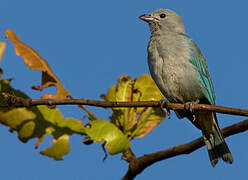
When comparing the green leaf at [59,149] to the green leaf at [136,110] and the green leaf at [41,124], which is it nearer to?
the green leaf at [41,124]

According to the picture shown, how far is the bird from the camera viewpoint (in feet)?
18.1

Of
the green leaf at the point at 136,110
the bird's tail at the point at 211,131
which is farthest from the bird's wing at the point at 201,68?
the green leaf at the point at 136,110

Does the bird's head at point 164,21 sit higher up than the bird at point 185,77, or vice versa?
the bird's head at point 164,21

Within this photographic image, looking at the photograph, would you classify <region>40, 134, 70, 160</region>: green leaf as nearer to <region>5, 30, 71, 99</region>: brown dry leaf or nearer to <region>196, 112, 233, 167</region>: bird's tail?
<region>5, 30, 71, 99</region>: brown dry leaf

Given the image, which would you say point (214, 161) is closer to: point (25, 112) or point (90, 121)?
point (90, 121)

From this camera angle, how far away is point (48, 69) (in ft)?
9.05

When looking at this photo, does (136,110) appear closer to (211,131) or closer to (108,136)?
(108,136)

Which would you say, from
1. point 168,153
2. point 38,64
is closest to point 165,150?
point 168,153

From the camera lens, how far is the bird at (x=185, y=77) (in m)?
5.53

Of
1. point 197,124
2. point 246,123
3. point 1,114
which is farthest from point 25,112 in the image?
point 197,124

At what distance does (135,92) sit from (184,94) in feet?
8.55

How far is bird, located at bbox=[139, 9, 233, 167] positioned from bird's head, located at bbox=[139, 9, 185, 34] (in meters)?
0.20

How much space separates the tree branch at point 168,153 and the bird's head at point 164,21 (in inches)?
157

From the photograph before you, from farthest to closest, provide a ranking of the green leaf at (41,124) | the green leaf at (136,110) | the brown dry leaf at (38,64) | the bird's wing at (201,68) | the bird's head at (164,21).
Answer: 1. the bird's head at (164,21)
2. the bird's wing at (201,68)
3. the green leaf at (136,110)
4. the brown dry leaf at (38,64)
5. the green leaf at (41,124)
